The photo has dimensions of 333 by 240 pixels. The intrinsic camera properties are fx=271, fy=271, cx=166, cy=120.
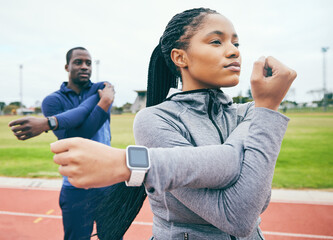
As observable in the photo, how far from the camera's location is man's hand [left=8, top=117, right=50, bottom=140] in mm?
2127

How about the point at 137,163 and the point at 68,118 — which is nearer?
the point at 137,163

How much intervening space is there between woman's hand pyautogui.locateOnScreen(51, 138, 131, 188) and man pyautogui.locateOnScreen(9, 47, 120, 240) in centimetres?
133

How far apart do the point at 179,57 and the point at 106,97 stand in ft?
4.57

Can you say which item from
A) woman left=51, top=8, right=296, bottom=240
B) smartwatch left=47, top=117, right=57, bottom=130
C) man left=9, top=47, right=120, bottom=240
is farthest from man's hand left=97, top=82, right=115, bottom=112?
woman left=51, top=8, right=296, bottom=240

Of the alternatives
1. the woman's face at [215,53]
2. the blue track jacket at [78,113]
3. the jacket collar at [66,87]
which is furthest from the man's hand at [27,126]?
the woman's face at [215,53]

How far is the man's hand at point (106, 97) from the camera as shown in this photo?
8.11 feet

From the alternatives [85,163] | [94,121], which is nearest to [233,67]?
[85,163]

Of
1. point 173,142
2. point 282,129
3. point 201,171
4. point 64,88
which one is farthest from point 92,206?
point 64,88

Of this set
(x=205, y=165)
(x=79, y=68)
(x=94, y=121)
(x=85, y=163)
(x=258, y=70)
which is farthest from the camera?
(x=79, y=68)

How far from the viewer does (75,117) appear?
2.34 m

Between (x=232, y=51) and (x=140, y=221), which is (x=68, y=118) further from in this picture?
(x=140, y=221)

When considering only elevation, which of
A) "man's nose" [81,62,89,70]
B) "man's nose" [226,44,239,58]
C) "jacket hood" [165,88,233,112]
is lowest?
"man's nose" [81,62,89,70]

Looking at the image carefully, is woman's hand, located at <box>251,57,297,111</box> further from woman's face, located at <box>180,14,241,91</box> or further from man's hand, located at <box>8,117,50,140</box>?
man's hand, located at <box>8,117,50,140</box>

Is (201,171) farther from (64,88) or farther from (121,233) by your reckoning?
(64,88)
